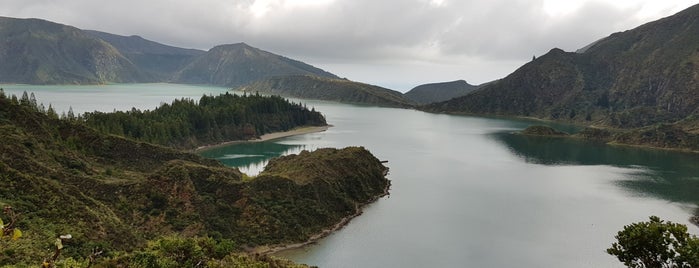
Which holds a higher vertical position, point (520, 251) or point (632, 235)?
point (632, 235)

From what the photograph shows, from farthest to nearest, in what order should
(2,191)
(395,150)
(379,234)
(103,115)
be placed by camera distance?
(395,150), (103,115), (379,234), (2,191)

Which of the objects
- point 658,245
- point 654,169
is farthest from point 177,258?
point 654,169

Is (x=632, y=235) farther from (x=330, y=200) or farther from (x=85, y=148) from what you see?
(x=85, y=148)

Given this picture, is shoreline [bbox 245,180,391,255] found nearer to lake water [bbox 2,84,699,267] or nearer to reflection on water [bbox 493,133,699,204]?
lake water [bbox 2,84,699,267]

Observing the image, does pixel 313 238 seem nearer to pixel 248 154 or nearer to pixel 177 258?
pixel 177 258

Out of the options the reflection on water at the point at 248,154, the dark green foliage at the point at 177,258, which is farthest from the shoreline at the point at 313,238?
the reflection on water at the point at 248,154

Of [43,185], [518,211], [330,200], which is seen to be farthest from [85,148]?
[518,211]
